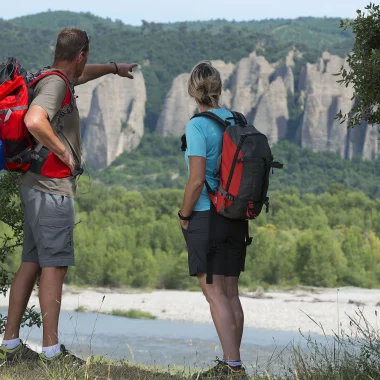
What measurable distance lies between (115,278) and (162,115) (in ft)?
199

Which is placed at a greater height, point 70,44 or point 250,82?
point 70,44

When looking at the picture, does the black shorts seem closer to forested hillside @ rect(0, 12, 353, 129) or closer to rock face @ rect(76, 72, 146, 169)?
rock face @ rect(76, 72, 146, 169)

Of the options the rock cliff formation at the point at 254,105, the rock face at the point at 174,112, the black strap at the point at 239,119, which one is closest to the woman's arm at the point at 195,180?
the black strap at the point at 239,119

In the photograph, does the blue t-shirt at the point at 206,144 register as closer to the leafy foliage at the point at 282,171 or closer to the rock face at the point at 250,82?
the leafy foliage at the point at 282,171

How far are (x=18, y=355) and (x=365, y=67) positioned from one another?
243cm

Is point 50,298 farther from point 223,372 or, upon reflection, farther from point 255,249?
point 255,249

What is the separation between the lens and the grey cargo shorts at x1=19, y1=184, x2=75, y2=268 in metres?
4.32

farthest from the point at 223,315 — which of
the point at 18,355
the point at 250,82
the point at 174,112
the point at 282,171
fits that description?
the point at 250,82

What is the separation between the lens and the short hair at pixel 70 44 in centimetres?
431

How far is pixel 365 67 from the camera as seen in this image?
4.89m

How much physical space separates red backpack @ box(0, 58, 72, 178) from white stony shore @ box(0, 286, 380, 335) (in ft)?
96.7

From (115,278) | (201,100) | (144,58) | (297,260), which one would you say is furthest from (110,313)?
(144,58)

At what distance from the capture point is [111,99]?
4067 inches

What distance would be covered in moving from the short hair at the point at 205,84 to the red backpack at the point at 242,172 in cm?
24
